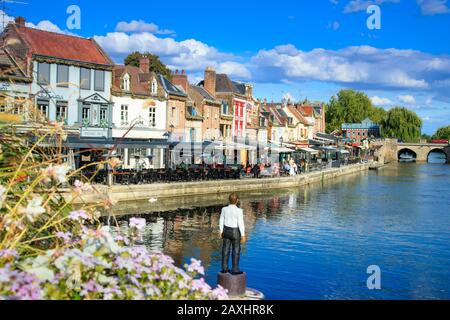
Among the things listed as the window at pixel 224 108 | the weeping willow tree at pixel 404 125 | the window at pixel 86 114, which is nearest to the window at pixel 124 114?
the window at pixel 86 114

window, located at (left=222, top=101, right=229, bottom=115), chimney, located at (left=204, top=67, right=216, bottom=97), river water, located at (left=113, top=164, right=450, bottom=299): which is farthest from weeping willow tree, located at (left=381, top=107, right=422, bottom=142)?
A: river water, located at (left=113, top=164, right=450, bottom=299)

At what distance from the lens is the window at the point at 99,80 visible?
136 feet

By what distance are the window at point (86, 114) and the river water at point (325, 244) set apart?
473 inches

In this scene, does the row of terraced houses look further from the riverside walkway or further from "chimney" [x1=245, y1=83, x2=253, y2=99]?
the riverside walkway

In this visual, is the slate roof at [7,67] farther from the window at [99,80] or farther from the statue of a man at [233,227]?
the window at [99,80]

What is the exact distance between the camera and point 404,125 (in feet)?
445

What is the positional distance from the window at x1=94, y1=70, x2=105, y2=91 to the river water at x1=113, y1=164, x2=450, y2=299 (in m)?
13.0

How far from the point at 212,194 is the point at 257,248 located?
696 inches

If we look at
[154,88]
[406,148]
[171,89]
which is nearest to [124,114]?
[154,88]

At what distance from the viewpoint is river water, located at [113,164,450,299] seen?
48.3ft
